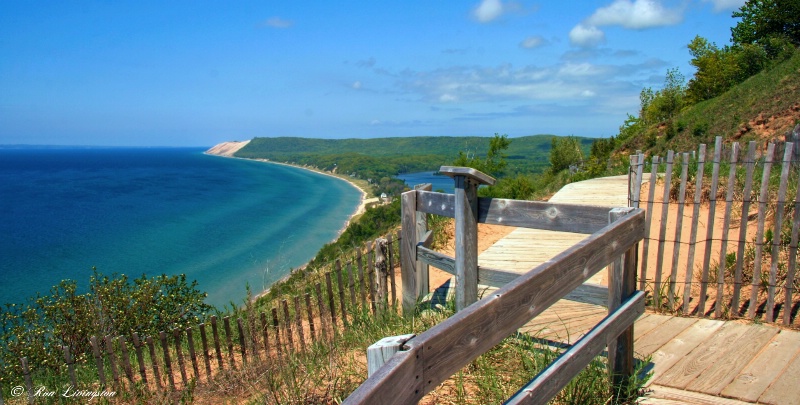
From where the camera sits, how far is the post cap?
415cm

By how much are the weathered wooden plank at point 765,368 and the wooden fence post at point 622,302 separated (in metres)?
0.64

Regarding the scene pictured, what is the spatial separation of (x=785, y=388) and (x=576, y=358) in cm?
170

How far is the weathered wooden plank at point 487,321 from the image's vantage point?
5.37ft

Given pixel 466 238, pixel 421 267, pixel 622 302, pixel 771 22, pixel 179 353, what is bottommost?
pixel 179 353

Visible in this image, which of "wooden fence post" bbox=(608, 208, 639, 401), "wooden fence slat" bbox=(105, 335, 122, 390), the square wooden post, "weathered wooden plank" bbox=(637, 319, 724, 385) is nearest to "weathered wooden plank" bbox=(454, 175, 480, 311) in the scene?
the square wooden post

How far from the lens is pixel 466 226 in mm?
4520

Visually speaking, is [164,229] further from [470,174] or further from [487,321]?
[487,321]

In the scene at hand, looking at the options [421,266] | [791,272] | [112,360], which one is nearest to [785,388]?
[791,272]

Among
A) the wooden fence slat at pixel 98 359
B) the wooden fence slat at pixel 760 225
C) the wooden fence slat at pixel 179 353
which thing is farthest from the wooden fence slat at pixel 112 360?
the wooden fence slat at pixel 760 225

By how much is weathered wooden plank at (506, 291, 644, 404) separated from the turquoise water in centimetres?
341

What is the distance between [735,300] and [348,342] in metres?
3.44

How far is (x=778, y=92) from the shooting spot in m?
23.7

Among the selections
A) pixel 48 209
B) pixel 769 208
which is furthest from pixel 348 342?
pixel 48 209

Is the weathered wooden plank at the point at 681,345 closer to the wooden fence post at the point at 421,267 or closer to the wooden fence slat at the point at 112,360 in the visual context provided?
the wooden fence post at the point at 421,267
